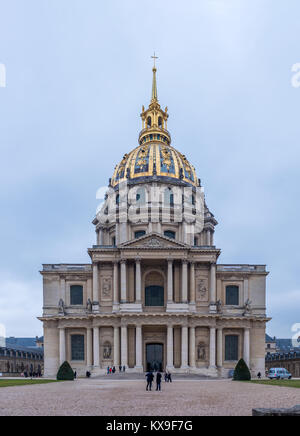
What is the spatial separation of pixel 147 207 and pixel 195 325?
20981 millimetres

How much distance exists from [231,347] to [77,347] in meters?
20.0

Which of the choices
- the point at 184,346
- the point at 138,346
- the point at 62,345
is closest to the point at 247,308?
the point at 184,346

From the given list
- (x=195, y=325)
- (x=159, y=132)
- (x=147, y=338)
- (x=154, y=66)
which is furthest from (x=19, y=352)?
(x=154, y=66)

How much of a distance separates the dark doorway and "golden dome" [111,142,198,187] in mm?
26551

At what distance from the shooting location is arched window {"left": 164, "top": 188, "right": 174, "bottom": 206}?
229 ft

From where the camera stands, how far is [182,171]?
73.9m

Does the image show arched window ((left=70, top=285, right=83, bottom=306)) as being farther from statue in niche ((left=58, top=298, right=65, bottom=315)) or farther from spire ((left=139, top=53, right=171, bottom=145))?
spire ((left=139, top=53, right=171, bottom=145))

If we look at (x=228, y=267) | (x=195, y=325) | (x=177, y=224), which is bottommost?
(x=195, y=325)

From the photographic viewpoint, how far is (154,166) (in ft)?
236

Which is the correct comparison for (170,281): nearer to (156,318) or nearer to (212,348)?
(156,318)

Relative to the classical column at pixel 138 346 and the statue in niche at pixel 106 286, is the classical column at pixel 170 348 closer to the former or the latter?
the classical column at pixel 138 346

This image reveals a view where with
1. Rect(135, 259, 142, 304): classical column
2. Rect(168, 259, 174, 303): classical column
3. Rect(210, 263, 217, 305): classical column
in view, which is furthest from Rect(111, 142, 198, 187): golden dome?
Rect(135, 259, 142, 304): classical column

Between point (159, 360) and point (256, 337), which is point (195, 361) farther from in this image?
point (256, 337)

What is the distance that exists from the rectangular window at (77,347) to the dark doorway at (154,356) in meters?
8.55
